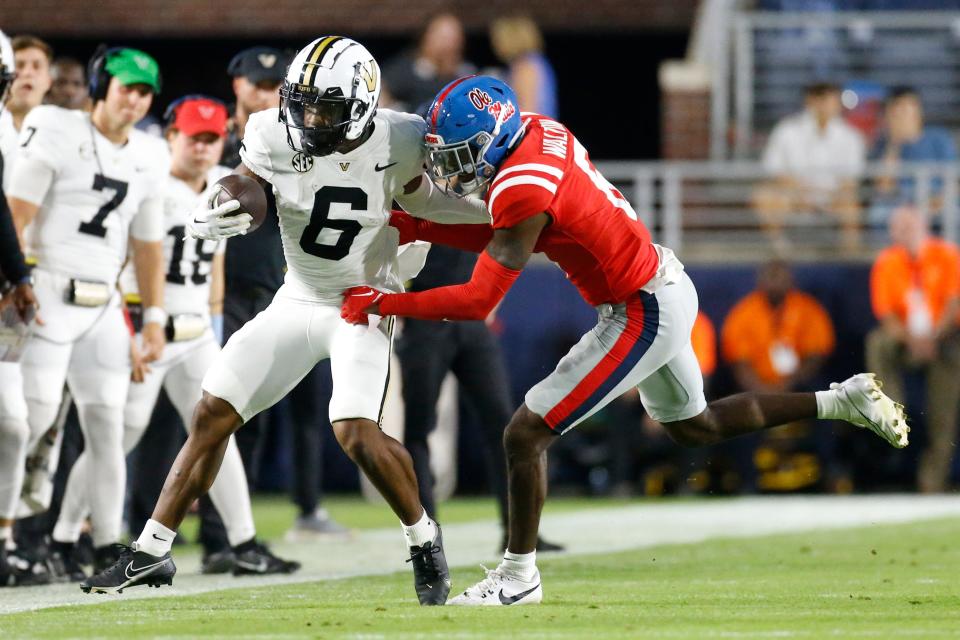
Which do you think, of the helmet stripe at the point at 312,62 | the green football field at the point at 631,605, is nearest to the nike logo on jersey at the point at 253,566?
the green football field at the point at 631,605

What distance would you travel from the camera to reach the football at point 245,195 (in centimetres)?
541

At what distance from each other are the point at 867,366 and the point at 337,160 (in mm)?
7616

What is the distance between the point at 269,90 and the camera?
7.44 meters

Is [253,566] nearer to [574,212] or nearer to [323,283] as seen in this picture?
[323,283]

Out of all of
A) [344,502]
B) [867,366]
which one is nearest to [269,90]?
[344,502]

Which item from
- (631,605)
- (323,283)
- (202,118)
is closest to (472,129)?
(323,283)

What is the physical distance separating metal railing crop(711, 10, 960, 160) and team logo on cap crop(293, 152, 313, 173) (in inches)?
348

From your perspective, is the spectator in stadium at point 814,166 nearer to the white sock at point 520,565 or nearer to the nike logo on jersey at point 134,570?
the white sock at point 520,565

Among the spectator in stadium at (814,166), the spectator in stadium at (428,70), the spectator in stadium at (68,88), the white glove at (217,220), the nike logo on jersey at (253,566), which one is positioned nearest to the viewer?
the white glove at (217,220)

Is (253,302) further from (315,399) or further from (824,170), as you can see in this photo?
(824,170)

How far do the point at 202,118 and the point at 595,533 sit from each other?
322 centimetres

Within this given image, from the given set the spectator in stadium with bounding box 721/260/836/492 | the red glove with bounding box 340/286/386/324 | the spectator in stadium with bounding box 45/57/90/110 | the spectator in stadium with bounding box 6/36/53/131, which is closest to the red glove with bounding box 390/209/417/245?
the red glove with bounding box 340/286/386/324

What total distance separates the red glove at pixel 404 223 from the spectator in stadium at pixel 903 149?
25.3 ft

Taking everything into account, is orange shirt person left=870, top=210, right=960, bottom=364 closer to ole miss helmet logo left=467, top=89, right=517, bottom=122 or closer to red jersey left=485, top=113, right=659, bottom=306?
red jersey left=485, top=113, right=659, bottom=306
